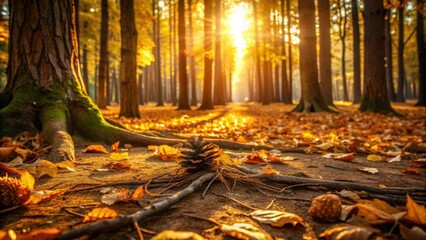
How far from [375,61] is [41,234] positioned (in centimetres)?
984

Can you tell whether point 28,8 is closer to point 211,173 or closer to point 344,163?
point 211,173

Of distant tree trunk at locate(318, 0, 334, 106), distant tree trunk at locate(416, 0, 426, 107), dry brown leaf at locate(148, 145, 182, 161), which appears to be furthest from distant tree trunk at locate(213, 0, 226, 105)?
dry brown leaf at locate(148, 145, 182, 161)

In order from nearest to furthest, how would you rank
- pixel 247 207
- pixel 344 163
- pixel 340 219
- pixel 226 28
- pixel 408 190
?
pixel 340 219
pixel 247 207
pixel 408 190
pixel 344 163
pixel 226 28

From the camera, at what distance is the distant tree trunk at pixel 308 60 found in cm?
927

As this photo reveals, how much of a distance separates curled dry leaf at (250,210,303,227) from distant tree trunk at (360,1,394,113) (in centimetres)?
859

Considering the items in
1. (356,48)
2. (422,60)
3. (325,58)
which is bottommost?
(422,60)

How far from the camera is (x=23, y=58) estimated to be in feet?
11.5

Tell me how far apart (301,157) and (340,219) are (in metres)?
1.69

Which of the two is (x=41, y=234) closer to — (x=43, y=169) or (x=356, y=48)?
(x=43, y=169)

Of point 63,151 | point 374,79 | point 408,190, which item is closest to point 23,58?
point 63,151

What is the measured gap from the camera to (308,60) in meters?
9.44

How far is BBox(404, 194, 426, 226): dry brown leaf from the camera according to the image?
1.07 m

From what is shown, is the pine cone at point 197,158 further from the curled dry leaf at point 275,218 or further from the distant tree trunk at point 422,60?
the distant tree trunk at point 422,60

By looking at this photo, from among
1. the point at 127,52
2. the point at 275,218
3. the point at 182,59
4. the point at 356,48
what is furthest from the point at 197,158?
the point at 356,48
